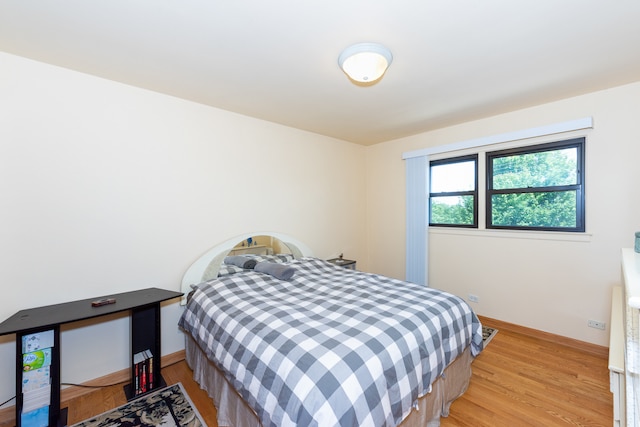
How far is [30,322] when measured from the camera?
1.64m

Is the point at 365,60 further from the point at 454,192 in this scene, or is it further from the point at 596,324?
the point at 596,324

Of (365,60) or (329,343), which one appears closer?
(329,343)

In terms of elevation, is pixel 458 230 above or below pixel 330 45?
below

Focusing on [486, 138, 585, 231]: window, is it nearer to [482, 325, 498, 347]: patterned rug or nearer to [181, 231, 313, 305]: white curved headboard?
[482, 325, 498, 347]: patterned rug

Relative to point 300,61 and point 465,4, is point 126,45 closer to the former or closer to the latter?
point 300,61

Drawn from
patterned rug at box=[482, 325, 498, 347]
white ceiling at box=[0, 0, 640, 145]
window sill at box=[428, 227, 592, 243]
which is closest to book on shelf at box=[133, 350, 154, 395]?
white ceiling at box=[0, 0, 640, 145]

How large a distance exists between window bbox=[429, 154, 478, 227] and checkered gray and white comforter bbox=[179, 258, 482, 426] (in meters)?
1.64

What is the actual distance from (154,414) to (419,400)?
1.70 metres

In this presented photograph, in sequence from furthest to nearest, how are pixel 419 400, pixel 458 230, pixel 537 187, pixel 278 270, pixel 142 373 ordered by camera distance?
pixel 458 230 → pixel 537 187 → pixel 278 270 → pixel 142 373 → pixel 419 400

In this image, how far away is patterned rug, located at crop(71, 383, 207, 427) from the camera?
1749mm

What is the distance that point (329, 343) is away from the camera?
136cm

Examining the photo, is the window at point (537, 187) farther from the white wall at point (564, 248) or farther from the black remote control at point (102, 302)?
the black remote control at point (102, 302)

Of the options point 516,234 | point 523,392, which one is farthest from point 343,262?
point 523,392

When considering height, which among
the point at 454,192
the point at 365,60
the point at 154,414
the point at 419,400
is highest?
the point at 365,60
